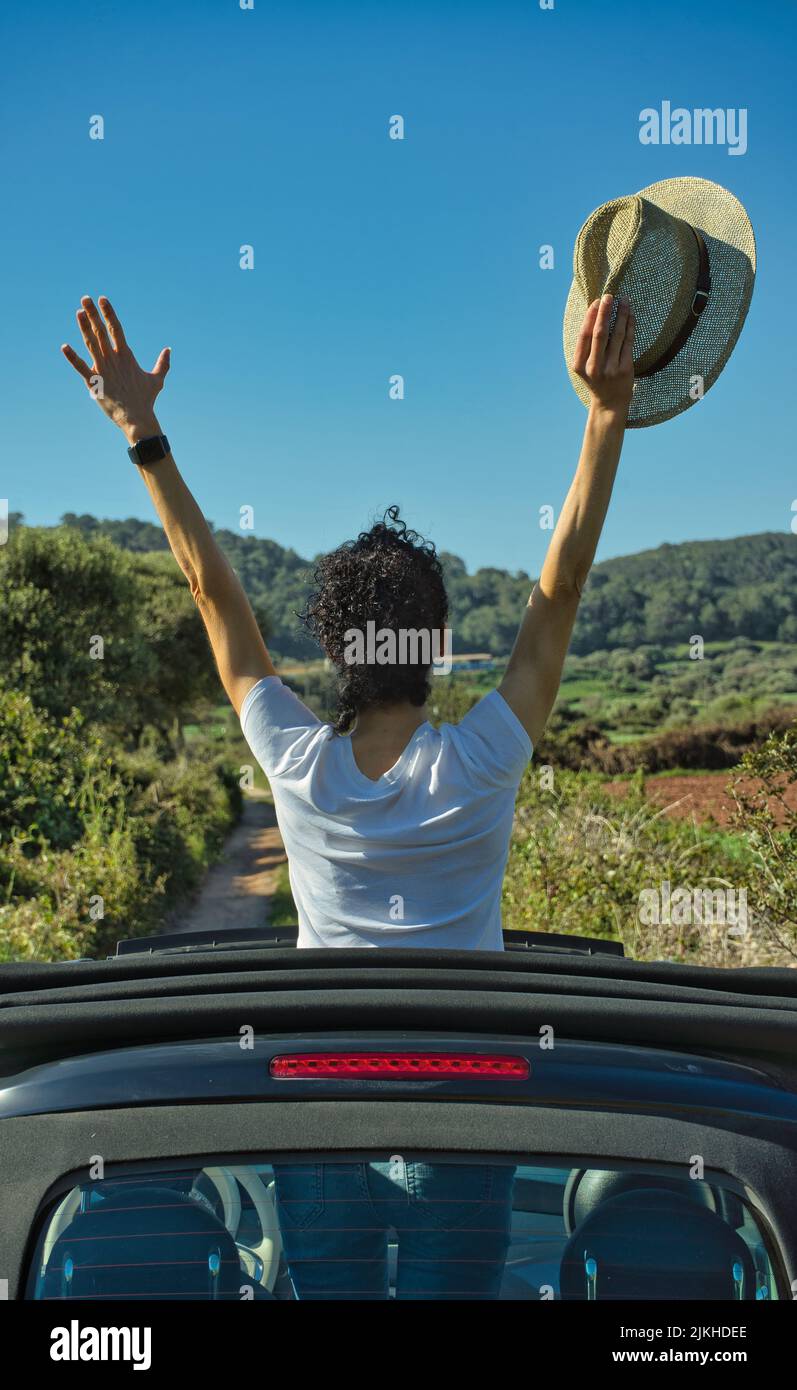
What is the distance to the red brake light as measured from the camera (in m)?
1.38

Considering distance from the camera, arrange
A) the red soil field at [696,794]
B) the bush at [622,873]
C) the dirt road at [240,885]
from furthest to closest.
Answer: the dirt road at [240,885] < the bush at [622,873] < the red soil field at [696,794]

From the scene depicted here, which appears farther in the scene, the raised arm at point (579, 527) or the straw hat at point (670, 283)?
the straw hat at point (670, 283)

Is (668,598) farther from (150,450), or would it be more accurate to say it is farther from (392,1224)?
(392,1224)

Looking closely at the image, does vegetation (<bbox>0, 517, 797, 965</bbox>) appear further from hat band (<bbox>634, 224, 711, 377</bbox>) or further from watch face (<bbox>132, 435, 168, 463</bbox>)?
hat band (<bbox>634, 224, 711, 377</bbox>)

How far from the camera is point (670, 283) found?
2.75m

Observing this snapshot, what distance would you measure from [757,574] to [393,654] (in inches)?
788

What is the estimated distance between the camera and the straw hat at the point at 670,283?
2734mm

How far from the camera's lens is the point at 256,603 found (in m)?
38.2

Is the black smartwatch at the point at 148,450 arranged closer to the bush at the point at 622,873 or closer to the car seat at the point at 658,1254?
the car seat at the point at 658,1254

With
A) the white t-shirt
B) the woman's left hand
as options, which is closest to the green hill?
the woman's left hand

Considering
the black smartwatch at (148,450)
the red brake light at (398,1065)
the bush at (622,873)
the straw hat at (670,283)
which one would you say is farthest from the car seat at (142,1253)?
the bush at (622,873)

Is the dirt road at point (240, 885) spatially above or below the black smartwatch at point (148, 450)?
below
